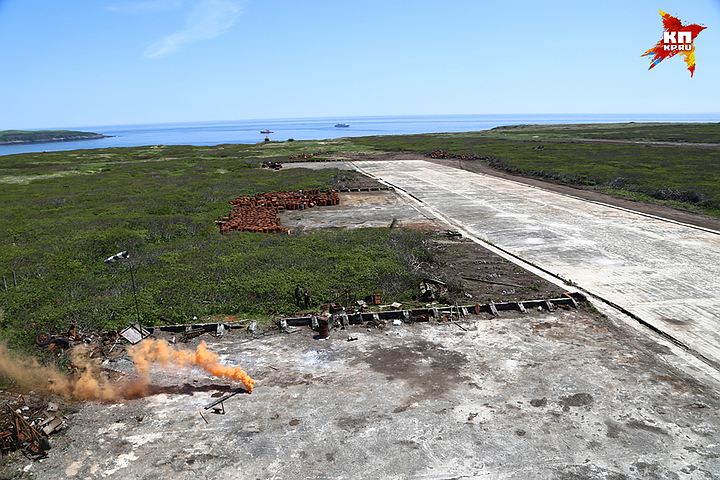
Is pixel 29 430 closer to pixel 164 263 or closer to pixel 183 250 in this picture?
pixel 164 263

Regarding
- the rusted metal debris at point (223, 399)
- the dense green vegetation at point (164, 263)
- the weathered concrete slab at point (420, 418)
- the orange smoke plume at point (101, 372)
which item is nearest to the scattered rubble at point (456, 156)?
the dense green vegetation at point (164, 263)

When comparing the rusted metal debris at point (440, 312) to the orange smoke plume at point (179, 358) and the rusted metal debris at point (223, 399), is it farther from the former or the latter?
the rusted metal debris at point (223, 399)

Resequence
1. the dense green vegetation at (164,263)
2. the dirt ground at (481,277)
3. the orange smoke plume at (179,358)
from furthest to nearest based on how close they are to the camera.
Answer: the dirt ground at (481,277), the dense green vegetation at (164,263), the orange smoke plume at (179,358)

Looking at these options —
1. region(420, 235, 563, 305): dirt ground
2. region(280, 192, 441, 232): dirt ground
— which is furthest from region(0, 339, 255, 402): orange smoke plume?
region(280, 192, 441, 232): dirt ground

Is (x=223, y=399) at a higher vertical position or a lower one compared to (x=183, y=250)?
lower

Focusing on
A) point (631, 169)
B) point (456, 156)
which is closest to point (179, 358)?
point (631, 169)

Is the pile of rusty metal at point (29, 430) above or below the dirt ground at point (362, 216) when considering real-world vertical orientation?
below
